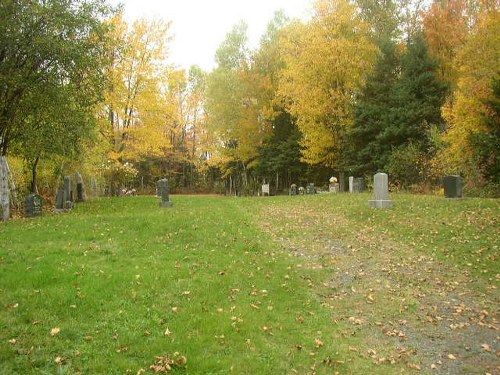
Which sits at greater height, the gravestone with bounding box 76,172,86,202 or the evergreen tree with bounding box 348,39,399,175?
the evergreen tree with bounding box 348,39,399,175

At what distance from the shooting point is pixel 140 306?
21.4ft

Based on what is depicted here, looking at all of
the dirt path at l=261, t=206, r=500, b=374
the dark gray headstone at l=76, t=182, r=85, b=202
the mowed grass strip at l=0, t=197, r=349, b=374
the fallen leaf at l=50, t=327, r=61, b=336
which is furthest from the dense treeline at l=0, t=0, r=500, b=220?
the fallen leaf at l=50, t=327, r=61, b=336

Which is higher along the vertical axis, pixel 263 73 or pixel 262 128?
pixel 263 73

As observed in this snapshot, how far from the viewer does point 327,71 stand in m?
25.9

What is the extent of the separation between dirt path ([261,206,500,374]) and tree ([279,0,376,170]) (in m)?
15.4

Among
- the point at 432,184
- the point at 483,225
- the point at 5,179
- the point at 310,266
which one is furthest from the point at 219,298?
the point at 432,184

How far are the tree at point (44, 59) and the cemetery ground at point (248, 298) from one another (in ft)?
15.2

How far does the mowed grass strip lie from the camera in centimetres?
512

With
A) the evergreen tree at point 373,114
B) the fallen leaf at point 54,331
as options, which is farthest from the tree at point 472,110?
the fallen leaf at point 54,331

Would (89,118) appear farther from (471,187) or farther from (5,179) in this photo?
(471,187)

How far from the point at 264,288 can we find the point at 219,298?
1.07m

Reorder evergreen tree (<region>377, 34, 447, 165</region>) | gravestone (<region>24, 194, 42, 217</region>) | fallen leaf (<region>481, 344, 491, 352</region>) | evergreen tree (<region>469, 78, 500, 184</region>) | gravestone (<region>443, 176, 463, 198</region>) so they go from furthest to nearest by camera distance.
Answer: evergreen tree (<region>377, 34, 447, 165</region>) < evergreen tree (<region>469, 78, 500, 184</region>) < gravestone (<region>443, 176, 463, 198</region>) < gravestone (<region>24, 194, 42, 217</region>) < fallen leaf (<region>481, 344, 491, 352</region>)

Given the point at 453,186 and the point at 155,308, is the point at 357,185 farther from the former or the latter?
the point at 155,308

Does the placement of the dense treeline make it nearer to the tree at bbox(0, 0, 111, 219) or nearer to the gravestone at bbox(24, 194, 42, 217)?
the tree at bbox(0, 0, 111, 219)
